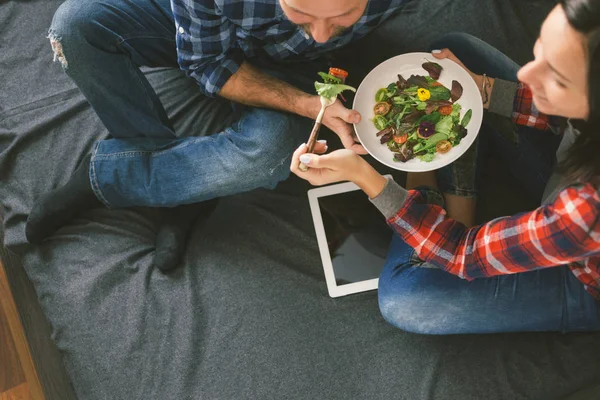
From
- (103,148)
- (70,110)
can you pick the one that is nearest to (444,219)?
(103,148)

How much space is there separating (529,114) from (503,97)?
0.24ft

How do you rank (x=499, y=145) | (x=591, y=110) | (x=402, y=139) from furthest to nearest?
1. (x=499, y=145)
2. (x=402, y=139)
3. (x=591, y=110)

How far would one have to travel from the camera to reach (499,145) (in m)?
1.41

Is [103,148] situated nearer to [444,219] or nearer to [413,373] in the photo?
[444,219]

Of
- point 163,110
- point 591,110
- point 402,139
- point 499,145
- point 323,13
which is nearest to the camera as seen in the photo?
point 591,110

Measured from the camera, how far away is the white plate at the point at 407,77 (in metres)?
1.26

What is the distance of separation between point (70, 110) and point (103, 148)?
30 cm

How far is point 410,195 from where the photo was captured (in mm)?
1119

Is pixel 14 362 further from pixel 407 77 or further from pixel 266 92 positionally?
pixel 407 77

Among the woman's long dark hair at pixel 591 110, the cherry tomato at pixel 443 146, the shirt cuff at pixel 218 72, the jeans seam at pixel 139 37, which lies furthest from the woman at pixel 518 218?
the jeans seam at pixel 139 37

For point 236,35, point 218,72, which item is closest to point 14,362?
point 218,72

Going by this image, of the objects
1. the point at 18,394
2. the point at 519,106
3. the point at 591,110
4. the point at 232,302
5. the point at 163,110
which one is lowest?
the point at 18,394

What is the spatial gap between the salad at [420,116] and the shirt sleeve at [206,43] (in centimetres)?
39

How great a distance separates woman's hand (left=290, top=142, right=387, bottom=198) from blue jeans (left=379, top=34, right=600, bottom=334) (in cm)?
29
